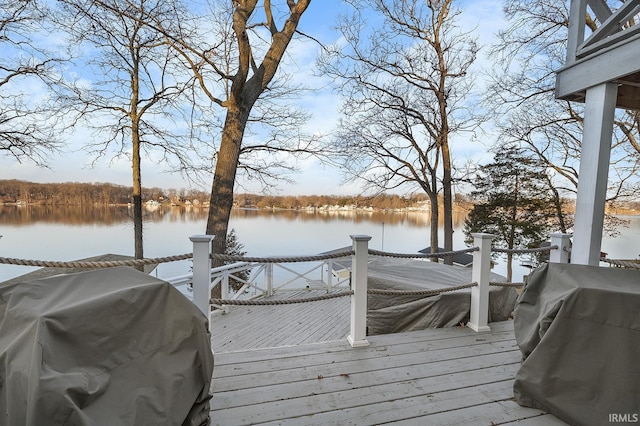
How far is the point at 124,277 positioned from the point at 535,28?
483 inches

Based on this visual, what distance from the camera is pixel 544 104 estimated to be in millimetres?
10578

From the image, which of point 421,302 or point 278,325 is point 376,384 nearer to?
point 421,302

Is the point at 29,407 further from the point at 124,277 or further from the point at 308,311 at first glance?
the point at 308,311

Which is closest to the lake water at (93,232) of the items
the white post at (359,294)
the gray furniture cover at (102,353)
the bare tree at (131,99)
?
the bare tree at (131,99)

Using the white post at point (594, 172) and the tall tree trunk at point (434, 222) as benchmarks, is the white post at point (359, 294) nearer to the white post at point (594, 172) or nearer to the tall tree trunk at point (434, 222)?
the white post at point (594, 172)

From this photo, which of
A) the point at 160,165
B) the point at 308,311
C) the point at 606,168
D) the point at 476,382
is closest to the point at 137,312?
the point at 476,382

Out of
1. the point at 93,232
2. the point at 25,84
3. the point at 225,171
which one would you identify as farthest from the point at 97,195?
the point at 225,171

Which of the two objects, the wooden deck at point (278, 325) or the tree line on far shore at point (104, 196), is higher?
the tree line on far shore at point (104, 196)

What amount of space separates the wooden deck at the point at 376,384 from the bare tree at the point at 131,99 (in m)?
7.79

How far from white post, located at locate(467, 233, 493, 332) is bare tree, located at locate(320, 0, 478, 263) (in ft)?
25.9

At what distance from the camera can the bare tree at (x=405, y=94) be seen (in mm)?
11055

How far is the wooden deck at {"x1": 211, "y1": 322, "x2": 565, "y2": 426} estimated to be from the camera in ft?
5.86

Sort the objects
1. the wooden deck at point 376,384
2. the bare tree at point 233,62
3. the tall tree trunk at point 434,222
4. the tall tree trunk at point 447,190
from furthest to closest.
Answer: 1. the tall tree trunk at point 434,222
2. the tall tree trunk at point 447,190
3. the bare tree at point 233,62
4. the wooden deck at point 376,384

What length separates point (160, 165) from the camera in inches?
372
